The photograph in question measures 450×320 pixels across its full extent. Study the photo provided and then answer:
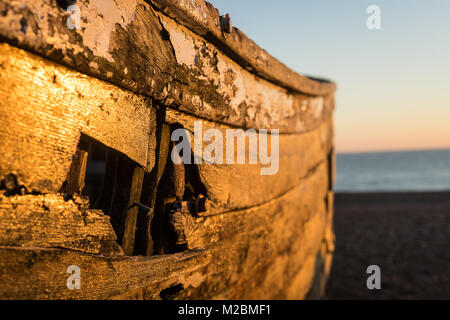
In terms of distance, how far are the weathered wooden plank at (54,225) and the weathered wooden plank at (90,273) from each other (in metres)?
0.03

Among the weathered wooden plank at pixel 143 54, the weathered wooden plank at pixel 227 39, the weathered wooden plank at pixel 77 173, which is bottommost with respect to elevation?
the weathered wooden plank at pixel 77 173

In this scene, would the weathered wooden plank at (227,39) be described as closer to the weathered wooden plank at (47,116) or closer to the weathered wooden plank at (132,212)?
the weathered wooden plank at (47,116)

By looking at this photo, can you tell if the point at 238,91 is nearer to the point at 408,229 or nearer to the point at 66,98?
the point at 66,98

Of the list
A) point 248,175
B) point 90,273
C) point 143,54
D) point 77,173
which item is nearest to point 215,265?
point 248,175

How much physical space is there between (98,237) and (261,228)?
136 cm

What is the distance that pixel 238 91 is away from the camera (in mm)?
1910

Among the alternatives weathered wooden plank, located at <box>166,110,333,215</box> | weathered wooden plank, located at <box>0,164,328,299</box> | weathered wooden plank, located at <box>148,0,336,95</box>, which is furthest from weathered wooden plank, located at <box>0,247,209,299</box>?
weathered wooden plank, located at <box>148,0,336,95</box>

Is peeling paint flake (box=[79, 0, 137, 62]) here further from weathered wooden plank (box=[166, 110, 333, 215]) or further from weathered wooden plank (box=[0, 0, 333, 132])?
weathered wooden plank (box=[166, 110, 333, 215])

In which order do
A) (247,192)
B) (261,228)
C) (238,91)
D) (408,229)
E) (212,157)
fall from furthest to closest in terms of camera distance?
(408,229) → (261,228) → (247,192) → (238,91) → (212,157)

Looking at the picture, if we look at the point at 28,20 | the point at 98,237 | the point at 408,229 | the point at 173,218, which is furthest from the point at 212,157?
the point at 408,229

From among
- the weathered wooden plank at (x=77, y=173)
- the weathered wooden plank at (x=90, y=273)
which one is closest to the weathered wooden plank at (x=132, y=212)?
the weathered wooden plank at (x=90, y=273)

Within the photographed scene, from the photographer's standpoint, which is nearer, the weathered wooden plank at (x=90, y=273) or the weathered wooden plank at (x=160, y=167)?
the weathered wooden plank at (x=90, y=273)

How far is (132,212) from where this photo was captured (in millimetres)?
1401

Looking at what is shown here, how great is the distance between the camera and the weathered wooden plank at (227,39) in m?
1.38
